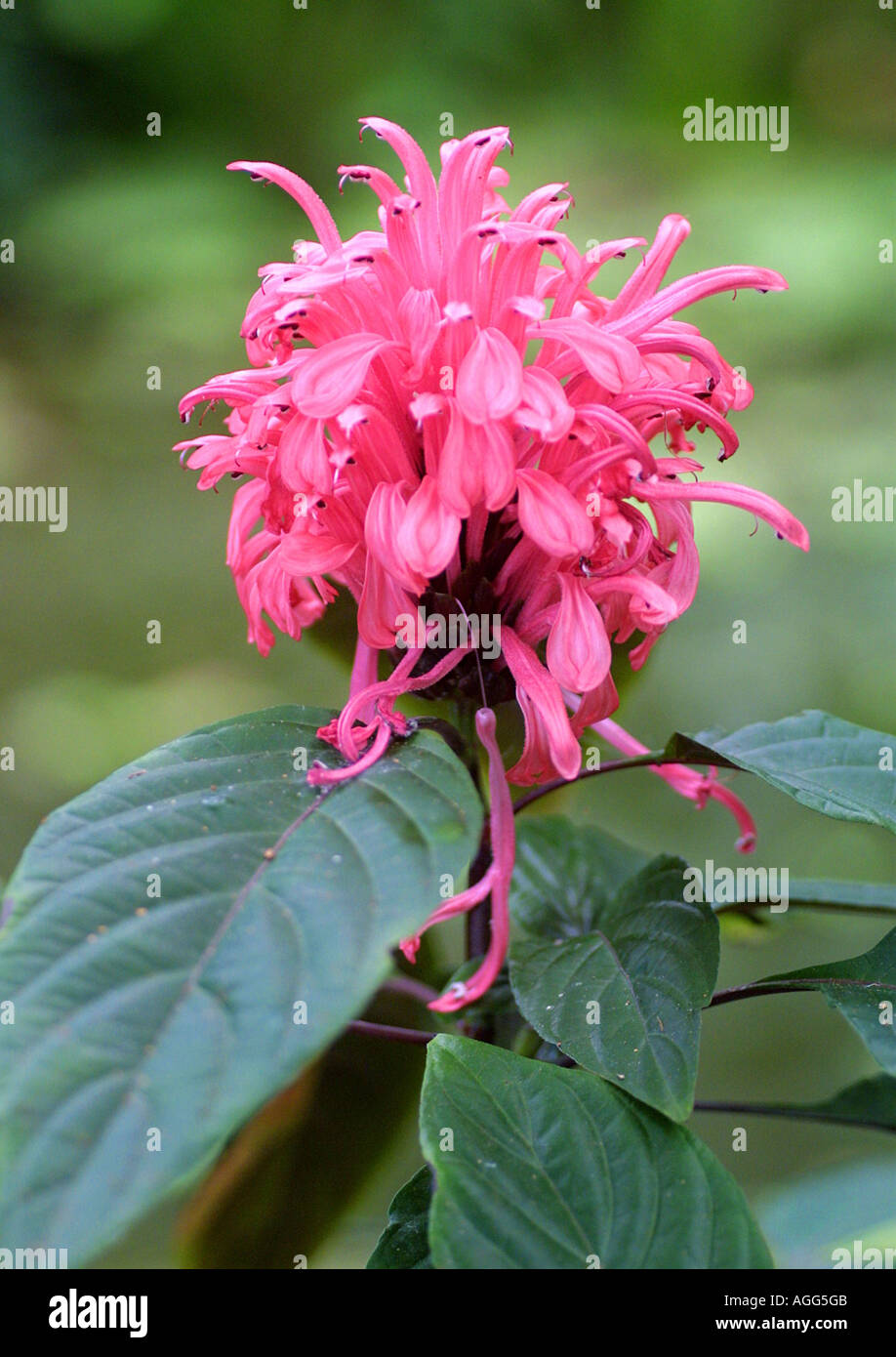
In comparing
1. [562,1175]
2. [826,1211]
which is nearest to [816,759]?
[562,1175]

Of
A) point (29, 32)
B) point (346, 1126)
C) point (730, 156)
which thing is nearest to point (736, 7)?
point (730, 156)

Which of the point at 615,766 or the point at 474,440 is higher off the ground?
the point at 474,440

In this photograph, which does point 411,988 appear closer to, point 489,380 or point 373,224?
point 489,380

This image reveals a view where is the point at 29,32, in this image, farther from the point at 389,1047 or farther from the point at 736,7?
the point at 389,1047

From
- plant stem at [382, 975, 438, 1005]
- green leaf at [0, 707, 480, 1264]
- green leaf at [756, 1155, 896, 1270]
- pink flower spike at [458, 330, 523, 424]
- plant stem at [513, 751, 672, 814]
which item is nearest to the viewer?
green leaf at [0, 707, 480, 1264]

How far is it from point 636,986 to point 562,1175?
3.2 inches

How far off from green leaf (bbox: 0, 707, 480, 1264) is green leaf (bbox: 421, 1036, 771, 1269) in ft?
0.33

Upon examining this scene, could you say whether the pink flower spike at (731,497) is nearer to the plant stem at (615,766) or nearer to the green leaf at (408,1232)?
the plant stem at (615,766)

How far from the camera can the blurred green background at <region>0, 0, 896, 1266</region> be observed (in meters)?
1.12

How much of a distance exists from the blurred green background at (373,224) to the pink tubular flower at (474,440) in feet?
2.12

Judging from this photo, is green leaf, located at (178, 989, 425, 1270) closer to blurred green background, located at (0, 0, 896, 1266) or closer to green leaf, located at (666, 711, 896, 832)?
green leaf, located at (666, 711, 896, 832)

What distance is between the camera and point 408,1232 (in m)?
Result: 0.37

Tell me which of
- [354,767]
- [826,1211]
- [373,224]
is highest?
[373,224]

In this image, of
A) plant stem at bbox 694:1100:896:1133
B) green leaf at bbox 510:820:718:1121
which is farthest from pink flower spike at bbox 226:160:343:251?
plant stem at bbox 694:1100:896:1133
